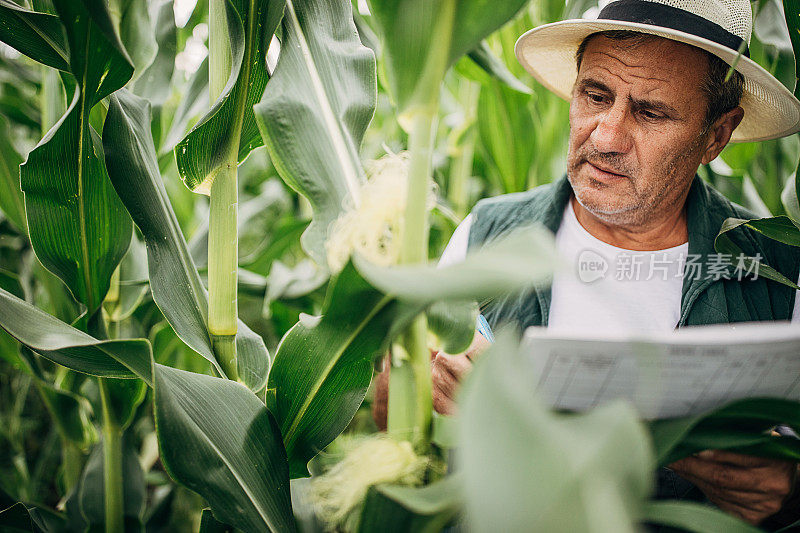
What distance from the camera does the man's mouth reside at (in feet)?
3.01

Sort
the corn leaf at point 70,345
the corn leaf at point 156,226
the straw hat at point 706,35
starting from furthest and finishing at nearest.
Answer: the straw hat at point 706,35
the corn leaf at point 156,226
the corn leaf at point 70,345

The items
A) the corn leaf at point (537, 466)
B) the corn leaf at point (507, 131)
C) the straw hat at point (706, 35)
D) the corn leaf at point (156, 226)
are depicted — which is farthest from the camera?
the corn leaf at point (507, 131)

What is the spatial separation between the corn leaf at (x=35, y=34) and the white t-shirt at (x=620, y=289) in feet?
2.03

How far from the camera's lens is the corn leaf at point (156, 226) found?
60 cm

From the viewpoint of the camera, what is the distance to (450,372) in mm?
739

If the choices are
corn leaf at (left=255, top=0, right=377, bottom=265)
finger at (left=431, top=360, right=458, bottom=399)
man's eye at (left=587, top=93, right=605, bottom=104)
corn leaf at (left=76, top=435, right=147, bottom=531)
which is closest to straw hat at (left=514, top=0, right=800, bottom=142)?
man's eye at (left=587, top=93, right=605, bottom=104)

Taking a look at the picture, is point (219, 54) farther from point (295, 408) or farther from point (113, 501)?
point (113, 501)

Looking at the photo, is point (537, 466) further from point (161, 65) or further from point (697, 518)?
point (161, 65)

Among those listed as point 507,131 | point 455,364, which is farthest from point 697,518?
point 507,131

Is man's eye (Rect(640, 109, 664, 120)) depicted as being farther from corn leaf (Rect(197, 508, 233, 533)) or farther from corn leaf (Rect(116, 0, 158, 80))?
corn leaf (Rect(197, 508, 233, 533))

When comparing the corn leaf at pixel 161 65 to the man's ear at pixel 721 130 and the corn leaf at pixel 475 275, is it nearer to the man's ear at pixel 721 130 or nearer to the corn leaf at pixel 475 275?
the corn leaf at pixel 475 275

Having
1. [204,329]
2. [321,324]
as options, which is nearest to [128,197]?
[204,329]

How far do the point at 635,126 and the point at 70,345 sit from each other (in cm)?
84

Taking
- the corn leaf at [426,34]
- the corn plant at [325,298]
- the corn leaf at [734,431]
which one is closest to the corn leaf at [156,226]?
the corn plant at [325,298]
